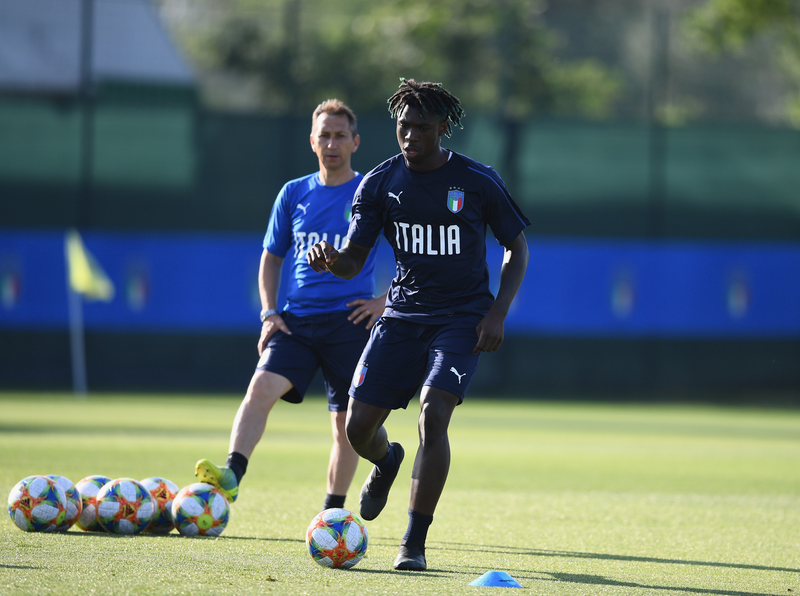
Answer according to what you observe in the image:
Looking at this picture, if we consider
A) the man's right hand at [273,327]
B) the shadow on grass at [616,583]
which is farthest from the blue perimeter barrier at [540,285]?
the shadow on grass at [616,583]

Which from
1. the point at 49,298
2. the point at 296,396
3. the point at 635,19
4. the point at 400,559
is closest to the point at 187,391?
the point at 49,298

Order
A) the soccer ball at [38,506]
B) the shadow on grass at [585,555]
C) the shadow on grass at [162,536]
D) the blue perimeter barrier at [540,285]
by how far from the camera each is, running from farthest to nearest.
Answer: the blue perimeter barrier at [540,285] → the shadow on grass at [162,536] → the soccer ball at [38,506] → the shadow on grass at [585,555]

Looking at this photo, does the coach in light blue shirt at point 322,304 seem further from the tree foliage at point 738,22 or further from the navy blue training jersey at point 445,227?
the tree foliage at point 738,22

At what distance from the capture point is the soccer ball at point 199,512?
6137 millimetres

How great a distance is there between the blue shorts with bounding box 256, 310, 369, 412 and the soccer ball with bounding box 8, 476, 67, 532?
1368 millimetres

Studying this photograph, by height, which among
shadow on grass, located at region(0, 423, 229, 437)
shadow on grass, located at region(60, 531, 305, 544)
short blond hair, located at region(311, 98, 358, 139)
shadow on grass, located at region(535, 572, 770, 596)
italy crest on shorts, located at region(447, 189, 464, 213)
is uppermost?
short blond hair, located at region(311, 98, 358, 139)

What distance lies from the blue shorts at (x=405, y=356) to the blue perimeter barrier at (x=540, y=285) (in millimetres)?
14859

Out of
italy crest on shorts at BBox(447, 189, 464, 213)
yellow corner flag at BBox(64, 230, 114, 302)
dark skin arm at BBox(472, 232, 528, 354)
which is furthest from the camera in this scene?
yellow corner flag at BBox(64, 230, 114, 302)

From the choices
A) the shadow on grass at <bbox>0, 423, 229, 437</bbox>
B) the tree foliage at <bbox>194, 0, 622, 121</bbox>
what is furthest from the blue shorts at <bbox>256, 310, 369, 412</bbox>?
the tree foliage at <bbox>194, 0, 622, 121</bbox>

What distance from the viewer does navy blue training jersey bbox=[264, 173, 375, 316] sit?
22.2 ft

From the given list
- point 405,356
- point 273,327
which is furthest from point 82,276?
point 405,356

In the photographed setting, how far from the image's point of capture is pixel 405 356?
5.62 m

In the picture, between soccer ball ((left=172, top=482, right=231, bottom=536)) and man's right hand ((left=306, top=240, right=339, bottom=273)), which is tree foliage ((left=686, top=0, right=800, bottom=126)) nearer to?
man's right hand ((left=306, top=240, right=339, bottom=273))

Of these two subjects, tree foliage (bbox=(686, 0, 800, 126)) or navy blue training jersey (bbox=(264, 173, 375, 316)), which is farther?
tree foliage (bbox=(686, 0, 800, 126))
